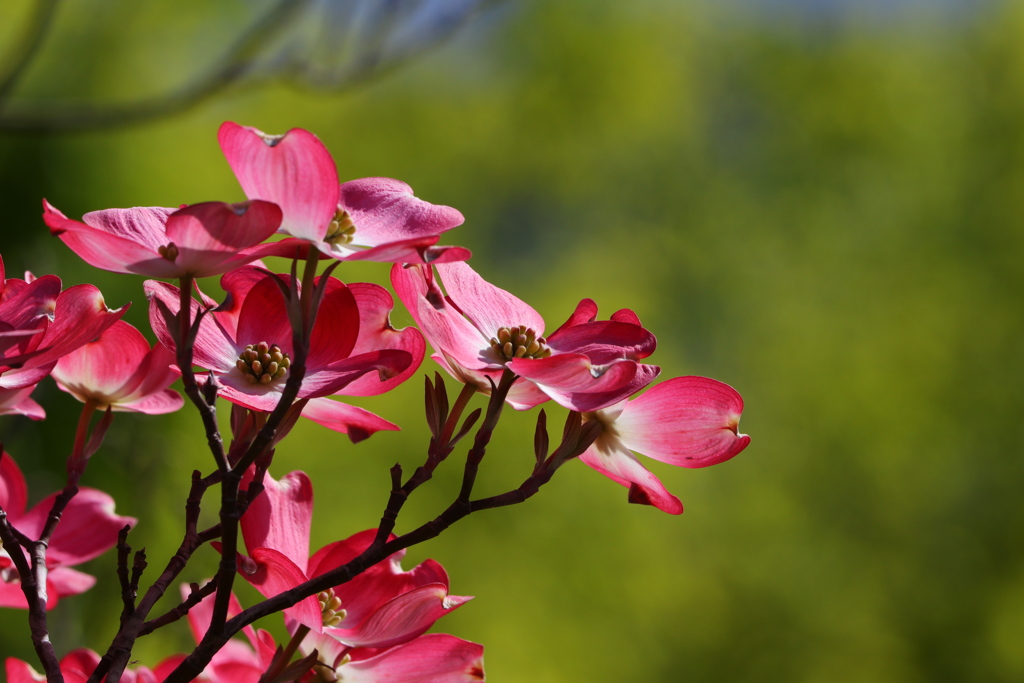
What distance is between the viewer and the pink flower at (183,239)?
0.26 meters

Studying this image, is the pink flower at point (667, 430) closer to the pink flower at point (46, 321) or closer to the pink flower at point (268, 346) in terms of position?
the pink flower at point (268, 346)

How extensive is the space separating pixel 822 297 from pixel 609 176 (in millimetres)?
2491

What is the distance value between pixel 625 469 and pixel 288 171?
0.60 ft

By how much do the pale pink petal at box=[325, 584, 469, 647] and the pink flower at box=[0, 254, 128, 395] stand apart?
148 millimetres

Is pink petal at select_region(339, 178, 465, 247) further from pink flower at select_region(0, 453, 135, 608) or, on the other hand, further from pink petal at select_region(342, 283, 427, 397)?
pink flower at select_region(0, 453, 135, 608)

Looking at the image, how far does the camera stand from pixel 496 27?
27.9 feet

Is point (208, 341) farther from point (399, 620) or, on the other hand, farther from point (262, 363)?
point (399, 620)

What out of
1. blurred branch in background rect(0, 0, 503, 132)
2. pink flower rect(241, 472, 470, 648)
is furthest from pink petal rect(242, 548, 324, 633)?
blurred branch in background rect(0, 0, 503, 132)

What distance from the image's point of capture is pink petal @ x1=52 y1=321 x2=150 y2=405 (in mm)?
377

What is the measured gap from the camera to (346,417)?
367 mm

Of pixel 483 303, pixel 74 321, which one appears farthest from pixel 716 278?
pixel 74 321

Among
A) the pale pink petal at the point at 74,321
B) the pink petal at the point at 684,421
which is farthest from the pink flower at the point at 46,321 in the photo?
the pink petal at the point at 684,421

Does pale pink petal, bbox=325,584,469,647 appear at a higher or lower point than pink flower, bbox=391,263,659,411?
lower

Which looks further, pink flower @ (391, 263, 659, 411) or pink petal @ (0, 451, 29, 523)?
pink petal @ (0, 451, 29, 523)
